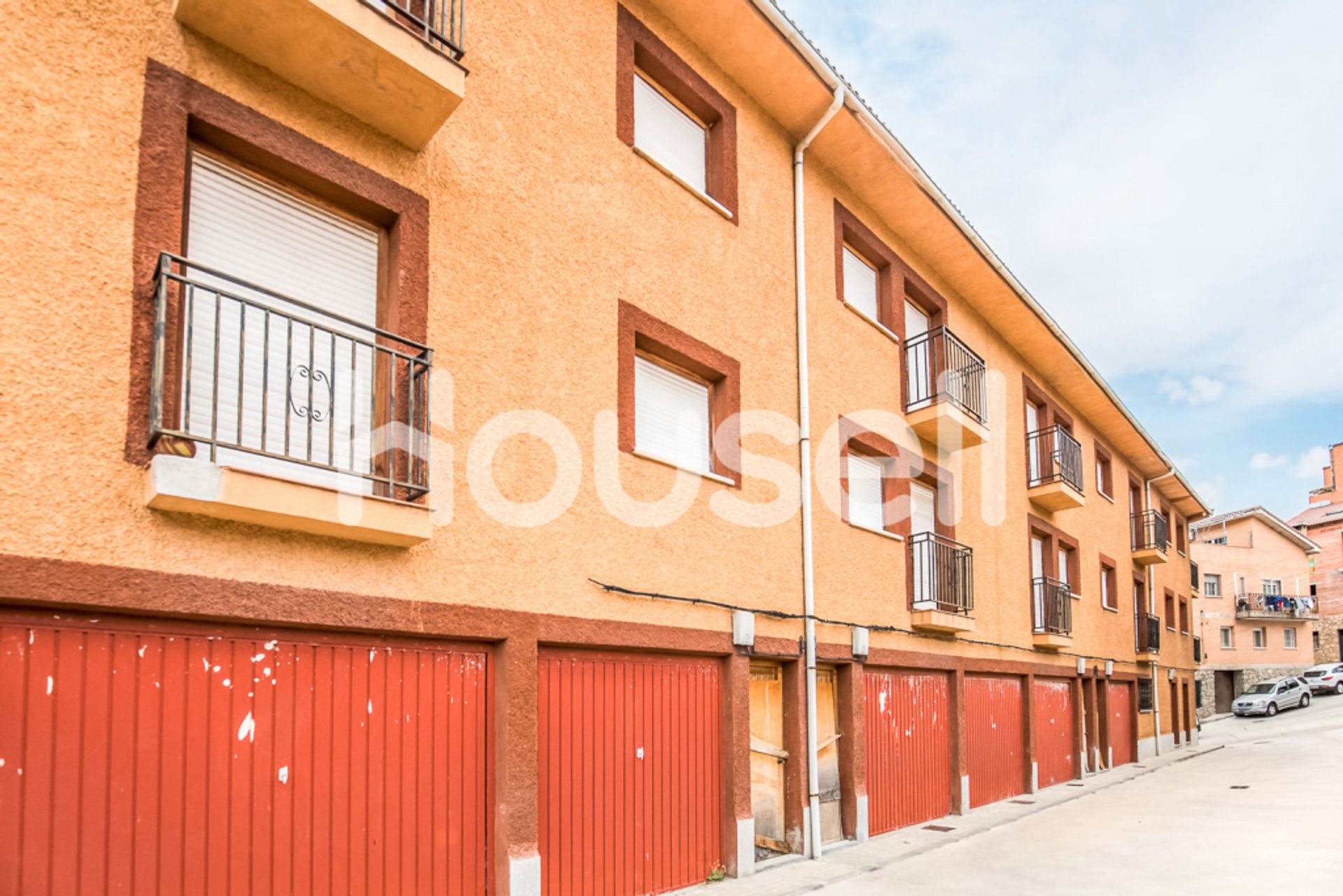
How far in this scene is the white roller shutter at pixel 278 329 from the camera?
5668mm

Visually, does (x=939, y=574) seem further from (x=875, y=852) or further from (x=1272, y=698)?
(x=1272, y=698)

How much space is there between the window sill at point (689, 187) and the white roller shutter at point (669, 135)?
49mm

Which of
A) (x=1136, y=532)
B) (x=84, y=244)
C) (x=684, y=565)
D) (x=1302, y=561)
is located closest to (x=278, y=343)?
(x=84, y=244)

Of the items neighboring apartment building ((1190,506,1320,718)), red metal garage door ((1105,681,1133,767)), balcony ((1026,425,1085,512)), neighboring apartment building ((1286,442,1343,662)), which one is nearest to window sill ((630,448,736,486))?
balcony ((1026,425,1085,512))

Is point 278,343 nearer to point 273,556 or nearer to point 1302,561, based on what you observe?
point 273,556

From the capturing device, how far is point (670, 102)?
10086mm

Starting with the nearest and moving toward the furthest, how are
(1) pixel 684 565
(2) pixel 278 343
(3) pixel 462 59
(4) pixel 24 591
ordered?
(4) pixel 24 591 → (2) pixel 278 343 → (3) pixel 462 59 → (1) pixel 684 565

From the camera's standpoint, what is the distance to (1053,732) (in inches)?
731

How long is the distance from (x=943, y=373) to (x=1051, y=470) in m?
6.01

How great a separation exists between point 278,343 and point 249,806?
2664 mm

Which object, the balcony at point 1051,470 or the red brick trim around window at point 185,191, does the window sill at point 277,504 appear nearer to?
the red brick trim around window at point 185,191

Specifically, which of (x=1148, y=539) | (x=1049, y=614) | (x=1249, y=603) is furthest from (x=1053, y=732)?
(x=1249, y=603)

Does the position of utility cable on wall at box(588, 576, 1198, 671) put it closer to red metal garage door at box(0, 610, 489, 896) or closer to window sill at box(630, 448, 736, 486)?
window sill at box(630, 448, 736, 486)

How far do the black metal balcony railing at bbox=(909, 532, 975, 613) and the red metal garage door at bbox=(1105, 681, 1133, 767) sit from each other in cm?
1010
